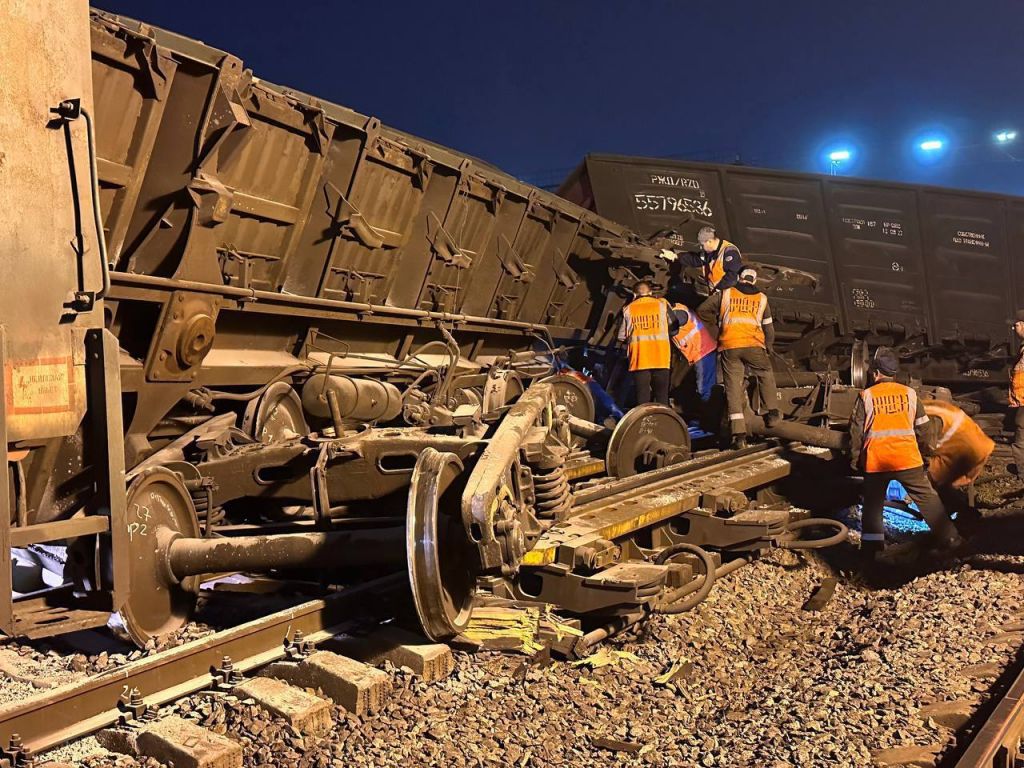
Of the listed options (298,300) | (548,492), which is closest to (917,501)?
(548,492)

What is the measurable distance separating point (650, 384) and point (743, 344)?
1.07 metres

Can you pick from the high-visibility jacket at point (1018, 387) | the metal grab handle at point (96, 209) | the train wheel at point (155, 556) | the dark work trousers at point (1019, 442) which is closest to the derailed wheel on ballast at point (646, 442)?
the train wheel at point (155, 556)

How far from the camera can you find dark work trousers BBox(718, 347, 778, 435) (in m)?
7.54

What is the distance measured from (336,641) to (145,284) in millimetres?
1974

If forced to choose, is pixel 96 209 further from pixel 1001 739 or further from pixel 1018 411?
pixel 1018 411

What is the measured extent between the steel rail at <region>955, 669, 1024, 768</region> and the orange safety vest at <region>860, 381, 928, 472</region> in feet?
11.3

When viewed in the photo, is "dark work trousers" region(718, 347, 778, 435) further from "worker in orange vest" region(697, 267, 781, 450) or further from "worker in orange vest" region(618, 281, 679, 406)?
"worker in orange vest" region(618, 281, 679, 406)

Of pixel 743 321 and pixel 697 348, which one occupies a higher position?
pixel 743 321

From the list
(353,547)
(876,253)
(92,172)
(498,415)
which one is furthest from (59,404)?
(876,253)

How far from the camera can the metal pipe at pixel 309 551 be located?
12.5 ft

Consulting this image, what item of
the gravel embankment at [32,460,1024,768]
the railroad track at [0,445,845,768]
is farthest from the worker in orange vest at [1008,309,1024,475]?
the railroad track at [0,445,845,768]

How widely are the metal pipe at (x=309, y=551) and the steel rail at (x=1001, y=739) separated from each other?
2231 millimetres

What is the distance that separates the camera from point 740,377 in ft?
25.0

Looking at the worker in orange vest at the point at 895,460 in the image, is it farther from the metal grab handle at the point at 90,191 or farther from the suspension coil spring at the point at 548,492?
the metal grab handle at the point at 90,191
